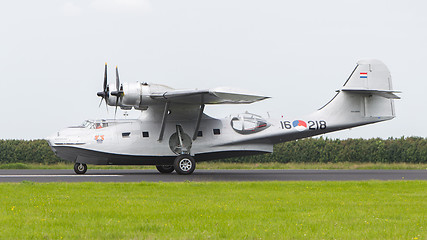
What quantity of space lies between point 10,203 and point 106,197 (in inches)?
98.9

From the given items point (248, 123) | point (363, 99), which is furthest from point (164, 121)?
point (363, 99)

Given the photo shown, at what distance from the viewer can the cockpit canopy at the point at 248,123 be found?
26219 mm

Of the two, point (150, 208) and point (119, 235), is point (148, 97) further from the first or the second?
point (119, 235)

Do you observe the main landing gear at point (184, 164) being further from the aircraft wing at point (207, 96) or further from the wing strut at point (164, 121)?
the aircraft wing at point (207, 96)

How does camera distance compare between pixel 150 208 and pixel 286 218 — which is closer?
pixel 286 218

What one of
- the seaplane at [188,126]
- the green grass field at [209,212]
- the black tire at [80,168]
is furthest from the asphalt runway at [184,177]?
the green grass field at [209,212]

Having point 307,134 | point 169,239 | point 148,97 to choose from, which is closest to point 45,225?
point 169,239

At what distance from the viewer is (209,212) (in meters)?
11.2

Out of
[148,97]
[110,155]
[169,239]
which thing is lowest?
[169,239]

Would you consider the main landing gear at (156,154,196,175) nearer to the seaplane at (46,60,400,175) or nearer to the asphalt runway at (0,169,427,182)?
the seaplane at (46,60,400,175)

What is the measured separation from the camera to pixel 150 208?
11773mm

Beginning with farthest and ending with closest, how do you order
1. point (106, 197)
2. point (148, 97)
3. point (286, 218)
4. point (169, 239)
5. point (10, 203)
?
point (148, 97) → point (106, 197) → point (10, 203) → point (286, 218) → point (169, 239)

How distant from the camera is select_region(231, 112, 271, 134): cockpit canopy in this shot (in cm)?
2622

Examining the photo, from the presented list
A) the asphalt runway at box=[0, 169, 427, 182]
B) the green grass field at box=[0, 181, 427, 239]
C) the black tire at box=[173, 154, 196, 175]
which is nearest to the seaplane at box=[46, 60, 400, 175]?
the black tire at box=[173, 154, 196, 175]
